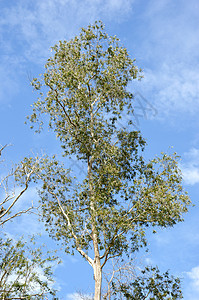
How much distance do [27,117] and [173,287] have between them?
36.5ft

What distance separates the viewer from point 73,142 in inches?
715

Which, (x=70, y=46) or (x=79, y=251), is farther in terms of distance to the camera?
(x=70, y=46)

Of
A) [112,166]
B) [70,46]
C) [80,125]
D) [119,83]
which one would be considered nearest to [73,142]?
[80,125]

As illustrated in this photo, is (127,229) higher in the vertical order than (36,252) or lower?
higher

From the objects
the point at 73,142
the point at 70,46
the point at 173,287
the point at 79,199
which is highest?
the point at 70,46

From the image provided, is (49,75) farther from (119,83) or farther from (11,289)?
(11,289)

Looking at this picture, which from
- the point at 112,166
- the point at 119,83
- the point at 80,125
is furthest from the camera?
the point at 119,83

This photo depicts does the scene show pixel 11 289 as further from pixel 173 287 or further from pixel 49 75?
pixel 49 75

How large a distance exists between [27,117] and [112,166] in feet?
19.1

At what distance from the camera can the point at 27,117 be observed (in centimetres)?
1922

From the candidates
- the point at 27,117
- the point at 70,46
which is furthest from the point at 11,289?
the point at 70,46

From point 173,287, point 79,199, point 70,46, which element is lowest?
point 173,287

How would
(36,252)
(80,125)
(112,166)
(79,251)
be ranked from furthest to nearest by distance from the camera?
(80,125) < (112,166) < (79,251) < (36,252)

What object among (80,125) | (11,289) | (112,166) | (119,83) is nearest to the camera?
(11,289)
